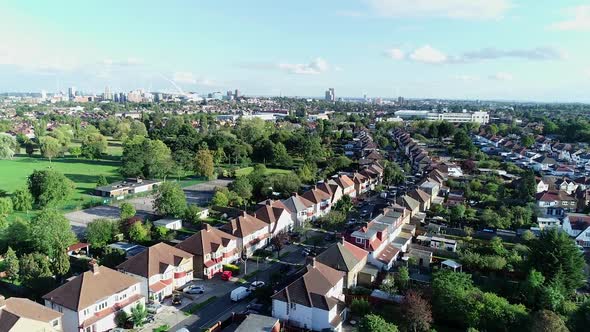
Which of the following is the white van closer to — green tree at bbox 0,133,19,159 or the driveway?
the driveway

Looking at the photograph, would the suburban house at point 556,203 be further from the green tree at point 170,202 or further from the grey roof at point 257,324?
the green tree at point 170,202

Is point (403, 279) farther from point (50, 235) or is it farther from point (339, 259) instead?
point (50, 235)

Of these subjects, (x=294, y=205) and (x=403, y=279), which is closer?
(x=403, y=279)

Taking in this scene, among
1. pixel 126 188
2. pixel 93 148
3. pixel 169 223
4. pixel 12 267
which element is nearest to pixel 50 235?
pixel 12 267

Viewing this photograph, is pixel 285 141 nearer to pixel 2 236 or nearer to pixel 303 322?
pixel 2 236

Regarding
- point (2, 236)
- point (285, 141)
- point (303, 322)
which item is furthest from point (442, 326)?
point (285, 141)

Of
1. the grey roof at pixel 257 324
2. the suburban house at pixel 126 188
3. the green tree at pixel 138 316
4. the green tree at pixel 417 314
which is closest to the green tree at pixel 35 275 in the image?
the green tree at pixel 138 316
